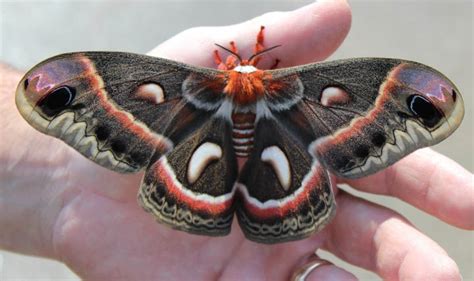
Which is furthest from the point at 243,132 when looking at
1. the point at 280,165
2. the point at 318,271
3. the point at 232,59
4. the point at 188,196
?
the point at 318,271

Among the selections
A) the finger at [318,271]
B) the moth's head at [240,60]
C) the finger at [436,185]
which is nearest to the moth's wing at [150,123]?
the moth's head at [240,60]

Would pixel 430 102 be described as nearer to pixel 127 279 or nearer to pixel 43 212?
pixel 127 279

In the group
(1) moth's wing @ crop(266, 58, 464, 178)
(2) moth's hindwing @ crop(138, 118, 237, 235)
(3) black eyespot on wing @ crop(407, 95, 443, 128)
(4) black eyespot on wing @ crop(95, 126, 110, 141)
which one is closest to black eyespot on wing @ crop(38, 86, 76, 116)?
(4) black eyespot on wing @ crop(95, 126, 110, 141)

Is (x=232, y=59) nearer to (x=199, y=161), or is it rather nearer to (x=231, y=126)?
(x=231, y=126)

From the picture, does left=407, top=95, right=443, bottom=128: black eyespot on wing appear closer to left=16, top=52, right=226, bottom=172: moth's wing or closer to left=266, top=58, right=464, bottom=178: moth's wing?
left=266, top=58, right=464, bottom=178: moth's wing

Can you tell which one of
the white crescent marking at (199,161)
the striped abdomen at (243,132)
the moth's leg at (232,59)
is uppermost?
the moth's leg at (232,59)

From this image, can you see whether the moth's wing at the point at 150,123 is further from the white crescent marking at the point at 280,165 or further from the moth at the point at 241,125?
the white crescent marking at the point at 280,165
